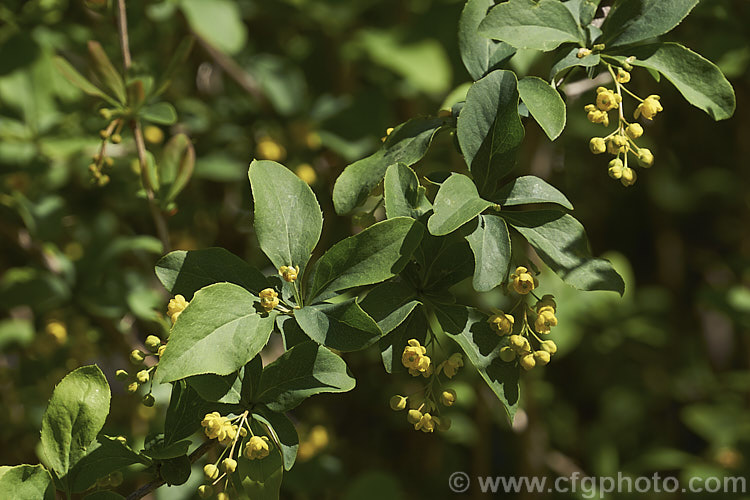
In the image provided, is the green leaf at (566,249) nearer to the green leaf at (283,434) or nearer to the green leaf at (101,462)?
the green leaf at (283,434)

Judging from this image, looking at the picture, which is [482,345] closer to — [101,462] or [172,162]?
[101,462]

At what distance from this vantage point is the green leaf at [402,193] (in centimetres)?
62

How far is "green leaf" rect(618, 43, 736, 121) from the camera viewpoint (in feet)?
2.18

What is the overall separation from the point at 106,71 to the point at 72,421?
0.43m

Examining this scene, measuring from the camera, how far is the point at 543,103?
639 mm

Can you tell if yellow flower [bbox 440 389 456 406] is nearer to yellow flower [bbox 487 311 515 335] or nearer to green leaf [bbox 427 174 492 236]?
yellow flower [bbox 487 311 515 335]

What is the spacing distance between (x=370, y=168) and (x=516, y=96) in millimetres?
158

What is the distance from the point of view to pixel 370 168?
69 centimetres

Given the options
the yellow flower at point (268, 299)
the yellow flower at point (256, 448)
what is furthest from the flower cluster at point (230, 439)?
the yellow flower at point (268, 299)

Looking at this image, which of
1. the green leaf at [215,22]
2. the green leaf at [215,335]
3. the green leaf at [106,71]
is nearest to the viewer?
the green leaf at [215,335]

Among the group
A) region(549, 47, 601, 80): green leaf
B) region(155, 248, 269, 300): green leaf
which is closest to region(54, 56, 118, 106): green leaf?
region(155, 248, 269, 300): green leaf

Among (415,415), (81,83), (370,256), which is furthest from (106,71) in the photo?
(415,415)

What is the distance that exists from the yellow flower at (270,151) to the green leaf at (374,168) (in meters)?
0.58

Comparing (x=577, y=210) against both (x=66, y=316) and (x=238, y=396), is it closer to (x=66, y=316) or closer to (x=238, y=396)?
(x=66, y=316)
